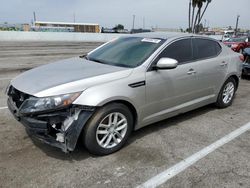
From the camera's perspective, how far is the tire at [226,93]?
17.2ft

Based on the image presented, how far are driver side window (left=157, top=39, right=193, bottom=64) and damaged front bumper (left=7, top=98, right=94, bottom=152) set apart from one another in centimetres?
161

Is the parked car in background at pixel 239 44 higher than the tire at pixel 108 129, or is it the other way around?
the parked car in background at pixel 239 44

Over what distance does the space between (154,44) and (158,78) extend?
2.00ft

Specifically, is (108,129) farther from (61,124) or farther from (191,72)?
(191,72)

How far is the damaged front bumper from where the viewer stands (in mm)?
2975

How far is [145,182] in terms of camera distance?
2.85 m

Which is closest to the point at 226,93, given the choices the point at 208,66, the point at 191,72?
the point at 208,66

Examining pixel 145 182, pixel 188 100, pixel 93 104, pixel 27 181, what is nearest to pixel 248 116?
pixel 188 100

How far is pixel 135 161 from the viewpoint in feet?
10.7

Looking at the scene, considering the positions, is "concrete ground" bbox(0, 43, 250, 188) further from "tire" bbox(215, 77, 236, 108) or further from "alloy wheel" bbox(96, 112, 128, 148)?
"tire" bbox(215, 77, 236, 108)

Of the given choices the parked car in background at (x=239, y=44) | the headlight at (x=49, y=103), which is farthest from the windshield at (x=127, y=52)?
the parked car in background at (x=239, y=44)

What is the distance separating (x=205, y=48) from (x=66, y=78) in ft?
9.32

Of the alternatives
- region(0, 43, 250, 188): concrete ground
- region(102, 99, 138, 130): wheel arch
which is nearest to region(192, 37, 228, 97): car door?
region(0, 43, 250, 188): concrete ground

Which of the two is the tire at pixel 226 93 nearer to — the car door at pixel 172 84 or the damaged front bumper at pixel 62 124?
the car door at pixel 172 84
